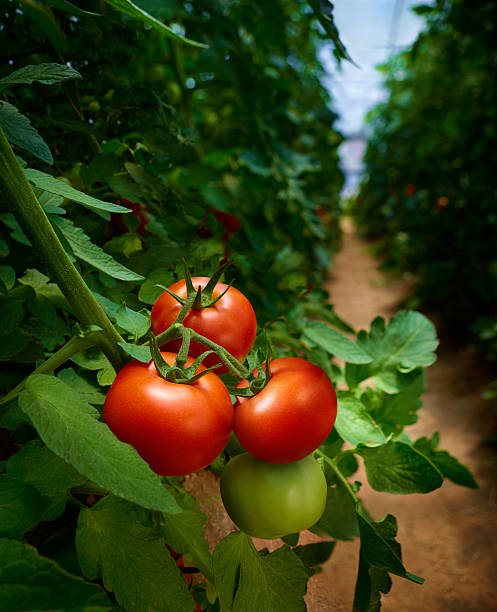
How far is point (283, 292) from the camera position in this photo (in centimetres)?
68

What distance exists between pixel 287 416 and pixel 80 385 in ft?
0.49

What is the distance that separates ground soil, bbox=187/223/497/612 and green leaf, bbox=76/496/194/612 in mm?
137

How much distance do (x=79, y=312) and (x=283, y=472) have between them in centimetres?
16

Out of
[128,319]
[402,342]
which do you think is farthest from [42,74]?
[402,342]

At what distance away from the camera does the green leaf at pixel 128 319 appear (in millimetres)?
294

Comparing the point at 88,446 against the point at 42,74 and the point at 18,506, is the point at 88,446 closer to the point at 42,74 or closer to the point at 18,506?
the point at 18,506

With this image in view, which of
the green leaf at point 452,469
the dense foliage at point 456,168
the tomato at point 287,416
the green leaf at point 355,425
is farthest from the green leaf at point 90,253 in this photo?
the dense foliage at point 456,168

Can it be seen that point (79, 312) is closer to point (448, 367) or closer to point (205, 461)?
point (205, 461)

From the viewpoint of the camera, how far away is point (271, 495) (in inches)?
11.2

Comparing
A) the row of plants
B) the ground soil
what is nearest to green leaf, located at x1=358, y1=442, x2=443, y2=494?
the row of plants

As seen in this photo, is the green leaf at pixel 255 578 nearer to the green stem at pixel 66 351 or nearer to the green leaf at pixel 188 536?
the green leaf at pixel 188 536

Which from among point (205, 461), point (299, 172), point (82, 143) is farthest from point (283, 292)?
point (299, 172)

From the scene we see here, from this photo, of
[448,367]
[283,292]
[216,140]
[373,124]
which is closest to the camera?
[283,292]

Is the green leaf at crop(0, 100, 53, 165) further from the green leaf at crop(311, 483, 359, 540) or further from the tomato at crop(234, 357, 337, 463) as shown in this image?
the green leaf at crop(311, 483, 359, 540)
